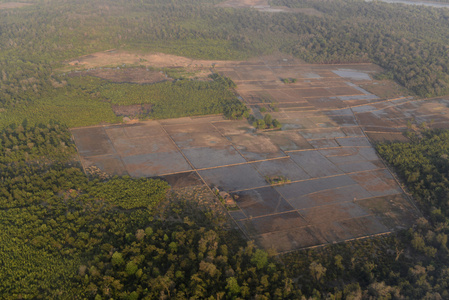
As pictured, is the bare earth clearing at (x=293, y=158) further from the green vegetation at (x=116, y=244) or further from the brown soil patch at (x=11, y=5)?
the brown soil patch at (x=11, y=5)

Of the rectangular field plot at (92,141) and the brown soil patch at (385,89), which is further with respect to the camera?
the brown soil patch at (385,89)

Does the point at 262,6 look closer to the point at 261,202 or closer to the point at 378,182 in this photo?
the point at 378,182

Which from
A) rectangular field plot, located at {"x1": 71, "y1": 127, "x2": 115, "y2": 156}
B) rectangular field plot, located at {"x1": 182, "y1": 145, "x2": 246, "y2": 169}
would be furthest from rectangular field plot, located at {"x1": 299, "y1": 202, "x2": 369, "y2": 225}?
rectangular field plot, located at {"x1": 71, "y1": 127, "x2": 115, "y2": 156}

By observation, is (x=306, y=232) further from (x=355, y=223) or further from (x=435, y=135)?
(x=435, y=135)

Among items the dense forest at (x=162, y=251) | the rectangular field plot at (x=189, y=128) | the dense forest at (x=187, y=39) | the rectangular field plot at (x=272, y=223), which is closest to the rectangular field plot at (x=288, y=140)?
the rectangular field plot at (x=189, y=128)

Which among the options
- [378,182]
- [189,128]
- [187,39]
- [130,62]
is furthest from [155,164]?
[187,39]

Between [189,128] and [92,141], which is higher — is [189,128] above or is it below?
above
